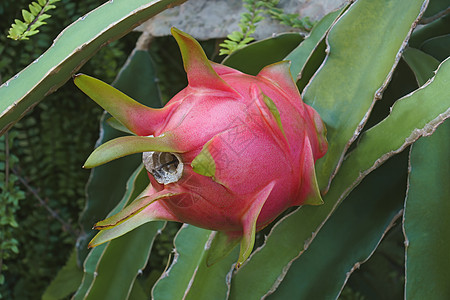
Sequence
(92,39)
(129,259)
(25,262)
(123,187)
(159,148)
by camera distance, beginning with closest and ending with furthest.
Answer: (159,148) → (92,39) → (129,259) → (123,187) → (25,262)

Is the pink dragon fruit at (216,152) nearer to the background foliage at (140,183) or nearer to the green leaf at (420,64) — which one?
the background foliage at (140,183)

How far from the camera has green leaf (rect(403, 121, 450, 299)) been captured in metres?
0.62

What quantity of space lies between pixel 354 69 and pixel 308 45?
0.46ft

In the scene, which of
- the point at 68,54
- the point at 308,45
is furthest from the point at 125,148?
the point at 308,45

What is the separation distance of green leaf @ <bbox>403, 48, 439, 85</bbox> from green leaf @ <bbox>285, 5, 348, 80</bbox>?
0.11 meters

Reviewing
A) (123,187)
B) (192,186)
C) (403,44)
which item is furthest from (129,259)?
(403,44)

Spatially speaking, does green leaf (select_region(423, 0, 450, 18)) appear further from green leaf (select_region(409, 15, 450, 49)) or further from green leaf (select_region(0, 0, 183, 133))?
green leaf (select_region(0, 0, 183, 133))

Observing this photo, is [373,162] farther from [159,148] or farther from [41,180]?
[41,180]

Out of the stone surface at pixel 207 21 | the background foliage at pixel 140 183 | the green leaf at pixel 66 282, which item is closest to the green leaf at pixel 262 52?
the background foliage at pixel 140 183

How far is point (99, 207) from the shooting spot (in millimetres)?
1003

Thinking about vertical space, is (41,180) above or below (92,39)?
below

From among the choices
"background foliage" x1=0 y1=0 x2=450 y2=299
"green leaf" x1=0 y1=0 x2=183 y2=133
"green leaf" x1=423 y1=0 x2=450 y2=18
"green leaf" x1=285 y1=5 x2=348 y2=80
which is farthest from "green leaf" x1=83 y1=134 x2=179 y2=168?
"green leaf" x1=423 y1=0 x2=450 y2=18

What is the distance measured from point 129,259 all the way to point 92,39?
0.40 metres

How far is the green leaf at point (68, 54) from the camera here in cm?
55
